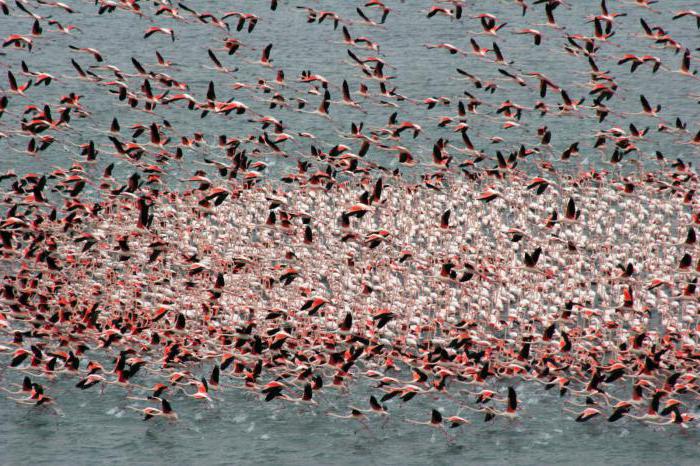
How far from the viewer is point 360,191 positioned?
5816cm

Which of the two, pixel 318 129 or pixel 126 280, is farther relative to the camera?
pixel 318 129

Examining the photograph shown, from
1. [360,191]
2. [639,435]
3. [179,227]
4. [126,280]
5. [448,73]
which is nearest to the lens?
[639,435]

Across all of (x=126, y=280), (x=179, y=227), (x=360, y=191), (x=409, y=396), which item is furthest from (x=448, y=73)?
(x=409, y=396)

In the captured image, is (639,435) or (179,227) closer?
(639,435)

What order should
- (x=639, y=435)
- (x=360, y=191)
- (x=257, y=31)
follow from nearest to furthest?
(x=639, y=435)
(x=360, y=191)
(x=257, y=31)

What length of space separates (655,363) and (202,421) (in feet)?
45.1

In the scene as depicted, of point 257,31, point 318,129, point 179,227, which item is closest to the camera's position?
point 179,227

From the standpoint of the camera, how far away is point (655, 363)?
42375 millimetres

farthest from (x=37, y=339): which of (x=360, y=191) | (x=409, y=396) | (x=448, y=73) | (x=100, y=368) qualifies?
(x=448, y=73)

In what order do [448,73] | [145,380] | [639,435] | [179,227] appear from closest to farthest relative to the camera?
[639,435] < [145,380] < [179,227] < [448,73]

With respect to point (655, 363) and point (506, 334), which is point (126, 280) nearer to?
point (506, 334)

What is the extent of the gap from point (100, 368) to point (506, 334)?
1319cm

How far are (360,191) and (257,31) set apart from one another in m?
33.7

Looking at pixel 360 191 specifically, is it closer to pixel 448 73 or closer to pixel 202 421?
pixel 202 421
